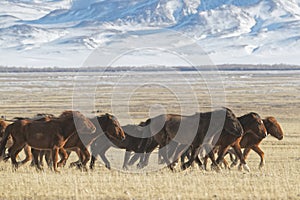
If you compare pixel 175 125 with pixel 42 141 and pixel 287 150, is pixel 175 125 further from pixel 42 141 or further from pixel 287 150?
pixel 287 150

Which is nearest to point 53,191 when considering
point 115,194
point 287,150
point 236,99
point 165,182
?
point 115,194

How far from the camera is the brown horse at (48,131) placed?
16.7m

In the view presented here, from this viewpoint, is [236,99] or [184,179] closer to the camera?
[184,179]

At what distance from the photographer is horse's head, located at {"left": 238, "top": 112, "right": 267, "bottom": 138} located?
19375 mm

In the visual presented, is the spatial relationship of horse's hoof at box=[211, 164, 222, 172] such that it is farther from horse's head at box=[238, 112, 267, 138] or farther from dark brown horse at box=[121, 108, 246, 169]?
horse's head at box=[238, 112, 267, 138]

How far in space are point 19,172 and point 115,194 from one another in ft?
13.1

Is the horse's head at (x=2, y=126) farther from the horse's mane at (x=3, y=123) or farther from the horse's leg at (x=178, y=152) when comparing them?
the horse's leg at (x=178, y=152)

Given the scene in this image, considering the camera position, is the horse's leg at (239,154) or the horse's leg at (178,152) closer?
the horse's leg at (239,154)

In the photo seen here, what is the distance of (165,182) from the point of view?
14.9m

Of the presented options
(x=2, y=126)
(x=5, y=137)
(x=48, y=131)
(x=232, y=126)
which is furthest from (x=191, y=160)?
(x=2, y=126)

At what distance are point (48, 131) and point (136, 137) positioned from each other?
349cm

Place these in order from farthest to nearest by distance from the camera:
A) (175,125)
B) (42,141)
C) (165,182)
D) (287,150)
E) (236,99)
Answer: (236,99) < (287,150) < (175,125) < (42,141) < (165,182)

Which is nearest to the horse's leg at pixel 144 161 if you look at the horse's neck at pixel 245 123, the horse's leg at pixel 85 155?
the horse's leg at pixel 85 155

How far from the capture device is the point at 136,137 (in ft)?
64.6
